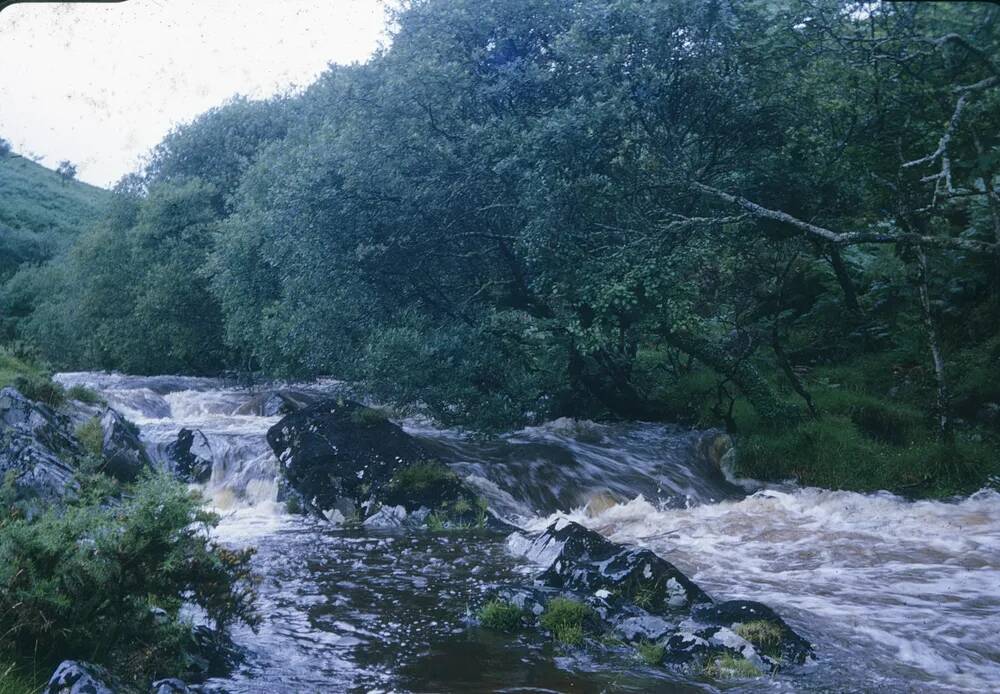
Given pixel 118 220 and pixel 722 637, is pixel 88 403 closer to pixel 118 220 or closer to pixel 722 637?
pixel 722 637

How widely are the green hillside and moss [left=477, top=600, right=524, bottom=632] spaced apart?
4483 cm

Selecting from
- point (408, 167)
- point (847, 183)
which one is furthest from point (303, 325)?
point (847, 183)

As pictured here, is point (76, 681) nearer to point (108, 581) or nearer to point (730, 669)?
point (108, 581)

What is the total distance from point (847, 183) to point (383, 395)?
10685 millimetres

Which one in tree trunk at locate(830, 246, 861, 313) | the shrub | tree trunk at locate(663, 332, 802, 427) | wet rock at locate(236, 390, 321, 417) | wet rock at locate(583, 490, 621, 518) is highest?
tree trunk at locate(830, 246, 861, 313)

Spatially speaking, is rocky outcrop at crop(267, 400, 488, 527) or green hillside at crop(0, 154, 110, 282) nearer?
rocky outcrop at crop(267, 400, 488, 527)

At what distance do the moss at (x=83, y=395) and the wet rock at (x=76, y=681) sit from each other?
583 inches

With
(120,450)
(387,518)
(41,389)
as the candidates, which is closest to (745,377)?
(387,518)

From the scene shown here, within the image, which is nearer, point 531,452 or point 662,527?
point 662,527

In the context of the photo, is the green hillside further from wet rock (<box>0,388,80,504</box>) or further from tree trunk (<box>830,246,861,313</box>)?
tree trunk (<box>830,246,861,313</box>)

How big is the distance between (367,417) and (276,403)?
7.65 metres

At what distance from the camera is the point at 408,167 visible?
59.6ft

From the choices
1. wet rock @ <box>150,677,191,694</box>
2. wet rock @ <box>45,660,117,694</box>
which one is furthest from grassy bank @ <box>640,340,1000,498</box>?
wet rock @ <box>45,660,117,694</box>

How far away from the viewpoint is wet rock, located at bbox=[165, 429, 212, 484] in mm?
16547
